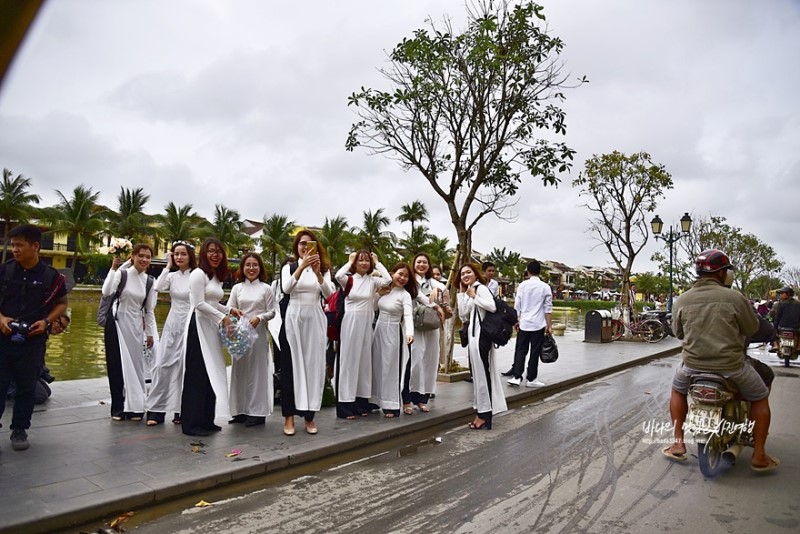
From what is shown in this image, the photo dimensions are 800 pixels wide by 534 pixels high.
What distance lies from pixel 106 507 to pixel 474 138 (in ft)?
27.3

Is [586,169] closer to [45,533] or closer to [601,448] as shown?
[601,448]

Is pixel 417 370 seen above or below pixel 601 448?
above

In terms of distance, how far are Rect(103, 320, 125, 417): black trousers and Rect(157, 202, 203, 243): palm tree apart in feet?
159

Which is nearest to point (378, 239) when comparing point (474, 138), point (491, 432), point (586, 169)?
point (586, 169)

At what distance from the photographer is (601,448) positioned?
5750mm

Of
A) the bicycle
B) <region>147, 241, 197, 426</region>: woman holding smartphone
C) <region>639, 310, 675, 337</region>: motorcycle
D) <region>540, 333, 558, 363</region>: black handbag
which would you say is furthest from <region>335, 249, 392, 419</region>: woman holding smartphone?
<region>639, 310, 675, 337</region>: motorcycle

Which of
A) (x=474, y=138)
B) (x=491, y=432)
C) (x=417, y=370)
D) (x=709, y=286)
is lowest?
(x=491, y=432)

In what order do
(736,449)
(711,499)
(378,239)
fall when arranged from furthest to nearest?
(378,239) → (736,449) → (711,499)

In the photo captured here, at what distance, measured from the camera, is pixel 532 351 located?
31.8 ft

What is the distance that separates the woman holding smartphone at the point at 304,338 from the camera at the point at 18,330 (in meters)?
2.29

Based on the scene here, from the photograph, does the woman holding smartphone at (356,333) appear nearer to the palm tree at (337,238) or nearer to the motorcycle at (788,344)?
the motorcycle at (788,344)

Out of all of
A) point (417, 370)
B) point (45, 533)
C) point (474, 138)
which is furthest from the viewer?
point (474, 138)

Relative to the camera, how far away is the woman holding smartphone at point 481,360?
6.45 meters

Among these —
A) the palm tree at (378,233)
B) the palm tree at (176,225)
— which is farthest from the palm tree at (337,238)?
the palm tree at (176,225)
